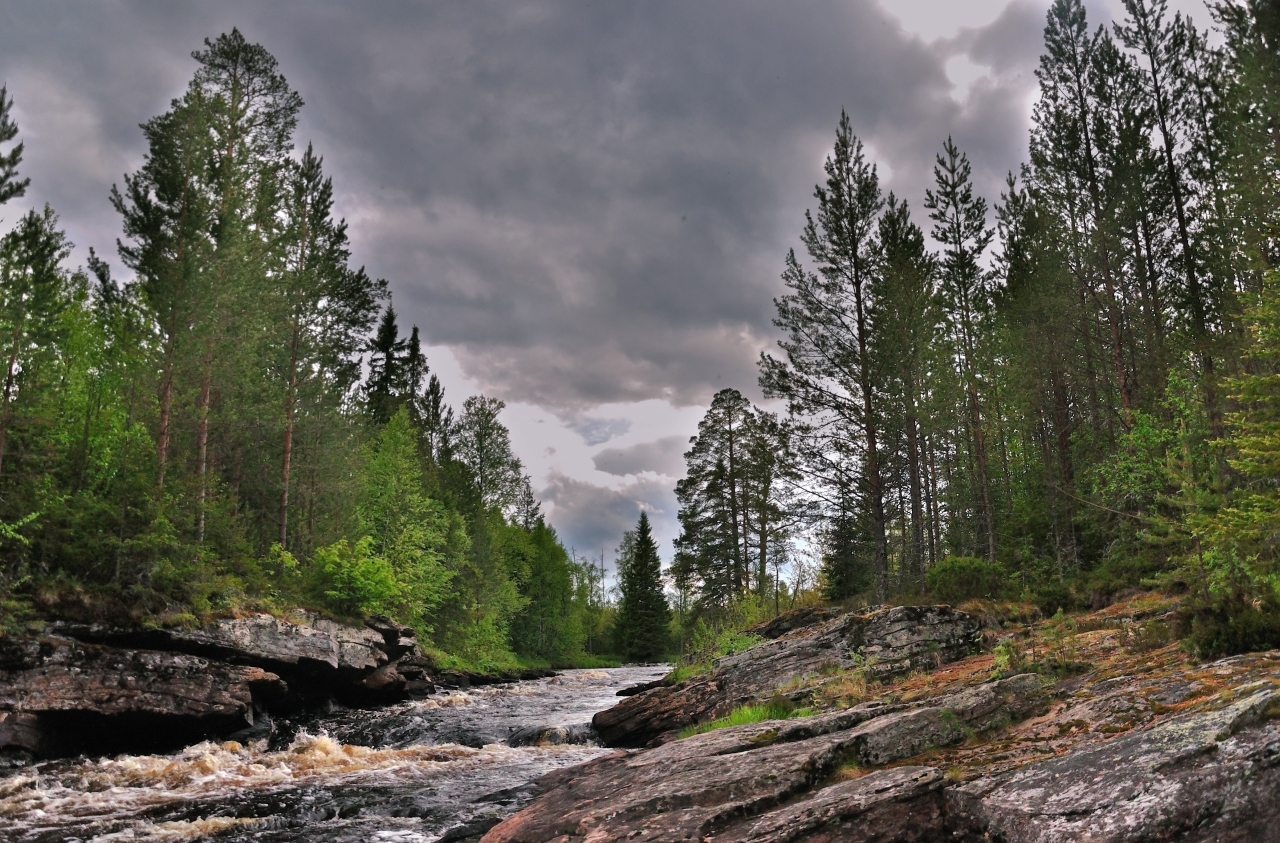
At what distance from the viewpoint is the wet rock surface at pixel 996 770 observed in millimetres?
3682

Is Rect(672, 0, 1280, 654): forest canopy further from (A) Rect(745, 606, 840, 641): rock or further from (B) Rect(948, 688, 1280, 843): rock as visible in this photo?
(B) Rect(948, 688, 1280, 843): rock

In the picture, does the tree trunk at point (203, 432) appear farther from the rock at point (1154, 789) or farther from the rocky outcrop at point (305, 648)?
the rock at point (1154, 789)

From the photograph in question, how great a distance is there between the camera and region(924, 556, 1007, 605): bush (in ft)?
58.4

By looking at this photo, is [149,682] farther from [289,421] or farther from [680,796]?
[680,796]

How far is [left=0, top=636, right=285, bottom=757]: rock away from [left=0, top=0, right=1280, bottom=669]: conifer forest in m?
0.98

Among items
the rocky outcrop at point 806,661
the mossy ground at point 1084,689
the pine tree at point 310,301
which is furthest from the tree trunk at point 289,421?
the mossy ground at point 1084,689

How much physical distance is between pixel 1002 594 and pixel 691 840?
1589cm

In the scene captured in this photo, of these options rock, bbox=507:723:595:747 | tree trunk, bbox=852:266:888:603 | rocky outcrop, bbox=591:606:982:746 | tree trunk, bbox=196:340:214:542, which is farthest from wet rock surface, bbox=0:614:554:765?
tree trunk, bbox=852:266:888:603

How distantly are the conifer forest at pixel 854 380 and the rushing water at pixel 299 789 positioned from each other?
3721 millimetres

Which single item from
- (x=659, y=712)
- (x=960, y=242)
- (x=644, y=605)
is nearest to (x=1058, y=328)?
(x=960, y=242)

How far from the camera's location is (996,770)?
16.0ft

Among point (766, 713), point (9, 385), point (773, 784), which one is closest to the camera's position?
point (773, 784)

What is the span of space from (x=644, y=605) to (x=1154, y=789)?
51780 millimetres

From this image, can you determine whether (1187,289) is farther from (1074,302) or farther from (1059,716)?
(1059,716)
